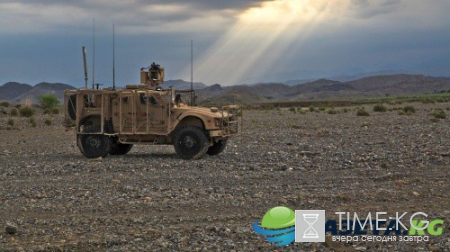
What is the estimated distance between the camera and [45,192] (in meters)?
13.6

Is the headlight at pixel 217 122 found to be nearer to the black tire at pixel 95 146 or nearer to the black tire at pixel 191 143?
the black tire at pixel 191 143

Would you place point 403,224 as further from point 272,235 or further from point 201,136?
point 201,136

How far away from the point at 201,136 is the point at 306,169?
3.85m

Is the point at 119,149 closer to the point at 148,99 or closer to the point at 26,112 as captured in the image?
the point at 148,99

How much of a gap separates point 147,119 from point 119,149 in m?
2.25

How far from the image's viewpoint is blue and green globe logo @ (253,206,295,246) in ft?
30.1

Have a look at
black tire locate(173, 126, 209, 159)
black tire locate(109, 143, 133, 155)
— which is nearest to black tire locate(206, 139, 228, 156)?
black tire locate(173, 126, 209, 159)

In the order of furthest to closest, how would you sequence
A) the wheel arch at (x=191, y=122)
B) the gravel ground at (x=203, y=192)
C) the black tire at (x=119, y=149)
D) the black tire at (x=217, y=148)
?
the black tire at (x=119, y=149)
the black tire at (x=217, y=148)
the wheel arch at (x=191, y=122)
the gravel ground at (x=203, y=192)

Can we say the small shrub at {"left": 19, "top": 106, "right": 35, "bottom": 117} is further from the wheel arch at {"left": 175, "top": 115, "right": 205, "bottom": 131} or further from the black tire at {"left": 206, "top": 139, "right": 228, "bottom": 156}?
the wheel arch at {"left": 175, "top": 115, "right": 205, "bottom": 131}

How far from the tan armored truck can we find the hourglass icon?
9.26m

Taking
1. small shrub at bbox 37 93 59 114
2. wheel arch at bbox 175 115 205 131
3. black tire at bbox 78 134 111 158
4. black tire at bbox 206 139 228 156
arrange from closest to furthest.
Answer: wheel arch at bbox 175 115 205 131 → black tire at bbox 78 134 111 158 → black tire at bbox 206 139 228 156 → small shrub at bbox 37 93 59 114

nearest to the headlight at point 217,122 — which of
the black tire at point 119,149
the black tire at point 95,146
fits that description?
the black tire at point 95,146

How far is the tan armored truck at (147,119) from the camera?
63.8 feet

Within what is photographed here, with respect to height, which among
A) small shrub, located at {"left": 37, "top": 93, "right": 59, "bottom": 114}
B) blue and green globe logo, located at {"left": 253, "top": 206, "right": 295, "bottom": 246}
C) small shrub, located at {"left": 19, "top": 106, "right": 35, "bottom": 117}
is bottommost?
blue and green globe logo, located at {"left": 253, "top": 206, "right": 295, "bottom": 246}
